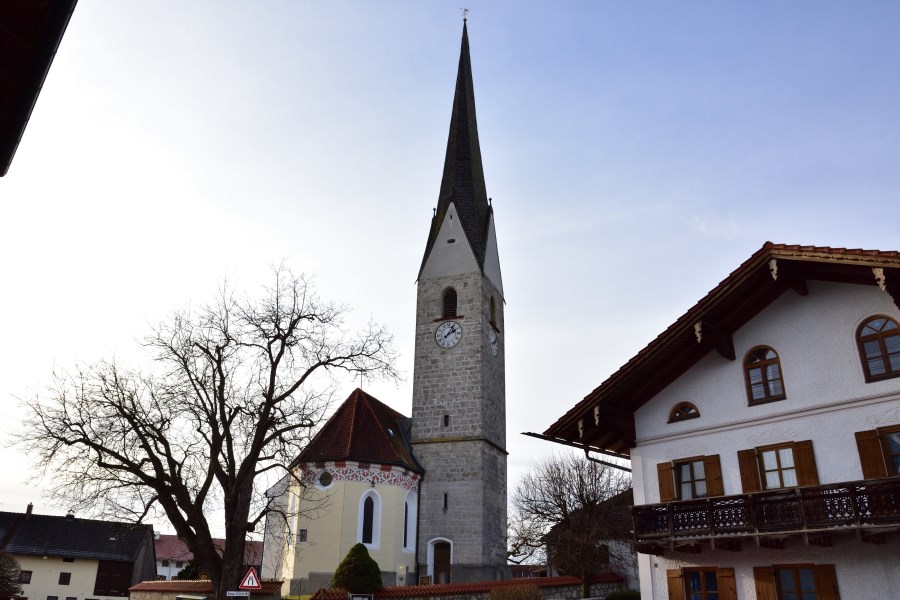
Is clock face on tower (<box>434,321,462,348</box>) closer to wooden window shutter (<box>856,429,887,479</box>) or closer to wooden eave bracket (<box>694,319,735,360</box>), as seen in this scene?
wooden eave bracket (<box>694,319,735,360</box>)

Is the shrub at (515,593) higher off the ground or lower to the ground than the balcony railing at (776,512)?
lower

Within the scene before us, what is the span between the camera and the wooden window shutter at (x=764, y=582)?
43.5 ft

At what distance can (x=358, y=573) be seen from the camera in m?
22.8

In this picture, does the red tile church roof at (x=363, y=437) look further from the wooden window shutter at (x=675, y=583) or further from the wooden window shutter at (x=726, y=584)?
the wooden window shutter at (x=726, y=584)

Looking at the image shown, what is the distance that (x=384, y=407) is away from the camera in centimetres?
3422

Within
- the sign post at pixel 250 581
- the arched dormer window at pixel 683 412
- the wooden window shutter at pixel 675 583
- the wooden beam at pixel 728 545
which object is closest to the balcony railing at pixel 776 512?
the wooden beam at pixel 728 545

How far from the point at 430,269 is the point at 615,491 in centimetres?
1564

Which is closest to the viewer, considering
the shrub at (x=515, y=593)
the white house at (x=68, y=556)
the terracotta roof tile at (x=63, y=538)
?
the shrub at (x=515, y=593)

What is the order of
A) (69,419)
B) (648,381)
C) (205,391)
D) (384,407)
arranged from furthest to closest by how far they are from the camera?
(384,407) → (205,391) → (69,419) → (648,381)

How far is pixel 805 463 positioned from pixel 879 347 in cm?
257

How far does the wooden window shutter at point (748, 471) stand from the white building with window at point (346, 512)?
623 inches

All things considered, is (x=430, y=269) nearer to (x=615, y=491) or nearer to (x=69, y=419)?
(x=615, y=491)

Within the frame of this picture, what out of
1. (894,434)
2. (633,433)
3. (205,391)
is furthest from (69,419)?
(894,434)

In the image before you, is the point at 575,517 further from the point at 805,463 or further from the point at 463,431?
the point at 805,463
